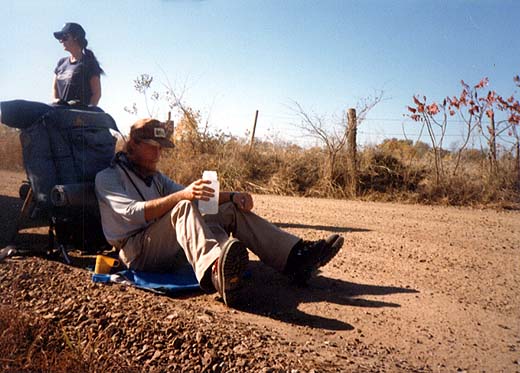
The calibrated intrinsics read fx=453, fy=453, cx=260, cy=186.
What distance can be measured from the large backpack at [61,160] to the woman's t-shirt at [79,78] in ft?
2.47

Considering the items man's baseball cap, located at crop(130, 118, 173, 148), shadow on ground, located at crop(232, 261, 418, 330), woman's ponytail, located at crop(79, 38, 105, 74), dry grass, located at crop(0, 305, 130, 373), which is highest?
woman's ponytail, located at crop(79, 38, 105, 74)

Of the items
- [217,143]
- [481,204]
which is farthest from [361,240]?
[217,143]

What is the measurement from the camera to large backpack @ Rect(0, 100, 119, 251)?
12.2 feet

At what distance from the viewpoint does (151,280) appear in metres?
3.24

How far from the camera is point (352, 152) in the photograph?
9891 mm

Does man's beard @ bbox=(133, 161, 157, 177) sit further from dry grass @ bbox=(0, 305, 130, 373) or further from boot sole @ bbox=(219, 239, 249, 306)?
dry grass @ bbox=(0, 305, 130, 373)

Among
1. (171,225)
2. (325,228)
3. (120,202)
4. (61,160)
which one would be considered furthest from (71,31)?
(325,228)

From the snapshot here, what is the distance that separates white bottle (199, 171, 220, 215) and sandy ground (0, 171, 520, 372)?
621 mm

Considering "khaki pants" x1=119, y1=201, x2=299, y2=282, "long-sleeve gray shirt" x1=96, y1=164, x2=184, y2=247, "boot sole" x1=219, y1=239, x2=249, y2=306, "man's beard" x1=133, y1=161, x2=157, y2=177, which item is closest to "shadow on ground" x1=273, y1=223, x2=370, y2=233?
"khaki pants" x1=119, y1=201, x2=299, y2=282

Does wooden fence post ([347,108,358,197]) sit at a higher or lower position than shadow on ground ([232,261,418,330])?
higher

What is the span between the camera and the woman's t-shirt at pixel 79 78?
459 centimetres

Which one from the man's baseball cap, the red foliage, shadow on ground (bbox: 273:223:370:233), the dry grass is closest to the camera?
the dry grass

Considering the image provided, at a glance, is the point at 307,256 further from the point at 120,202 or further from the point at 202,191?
the point at 120,202

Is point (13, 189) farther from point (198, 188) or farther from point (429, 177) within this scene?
point (429, 177)
